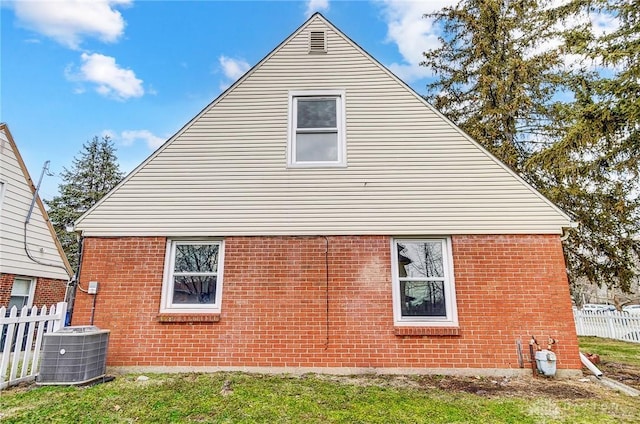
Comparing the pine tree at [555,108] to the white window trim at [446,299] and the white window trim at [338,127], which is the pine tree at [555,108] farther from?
the white window trim at [338,127]

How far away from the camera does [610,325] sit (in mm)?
13859

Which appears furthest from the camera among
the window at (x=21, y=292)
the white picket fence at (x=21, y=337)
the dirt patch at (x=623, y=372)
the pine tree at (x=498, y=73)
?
the pine tree at (x=498, y=73)

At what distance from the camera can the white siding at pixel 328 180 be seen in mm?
6289

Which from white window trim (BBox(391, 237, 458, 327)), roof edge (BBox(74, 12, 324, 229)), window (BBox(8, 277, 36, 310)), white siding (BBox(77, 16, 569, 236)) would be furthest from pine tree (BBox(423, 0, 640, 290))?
window (BBox(8, 277, 36, 310))

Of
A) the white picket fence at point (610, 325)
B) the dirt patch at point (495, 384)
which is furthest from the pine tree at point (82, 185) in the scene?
the white picket fence at point (610, 325)

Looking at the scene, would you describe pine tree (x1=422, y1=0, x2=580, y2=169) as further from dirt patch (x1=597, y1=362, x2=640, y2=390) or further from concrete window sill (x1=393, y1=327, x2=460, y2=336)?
concrete window sill (x1=393, y1=327, x2=460, y2=336)

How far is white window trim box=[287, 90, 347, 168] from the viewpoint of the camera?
6668 mm

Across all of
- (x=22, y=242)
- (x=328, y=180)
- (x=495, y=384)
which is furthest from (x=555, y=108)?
(x=22, y=242)

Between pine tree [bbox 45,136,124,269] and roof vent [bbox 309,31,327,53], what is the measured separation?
21029mm

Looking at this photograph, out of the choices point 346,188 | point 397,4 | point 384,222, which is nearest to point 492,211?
point 384,222

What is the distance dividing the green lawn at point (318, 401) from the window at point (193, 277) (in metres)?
1.23

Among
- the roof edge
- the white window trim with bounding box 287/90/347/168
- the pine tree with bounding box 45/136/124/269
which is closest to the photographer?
the roof edge

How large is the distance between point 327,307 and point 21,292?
1060 centimetres

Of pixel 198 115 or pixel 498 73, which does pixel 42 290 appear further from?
pixel 498 73
